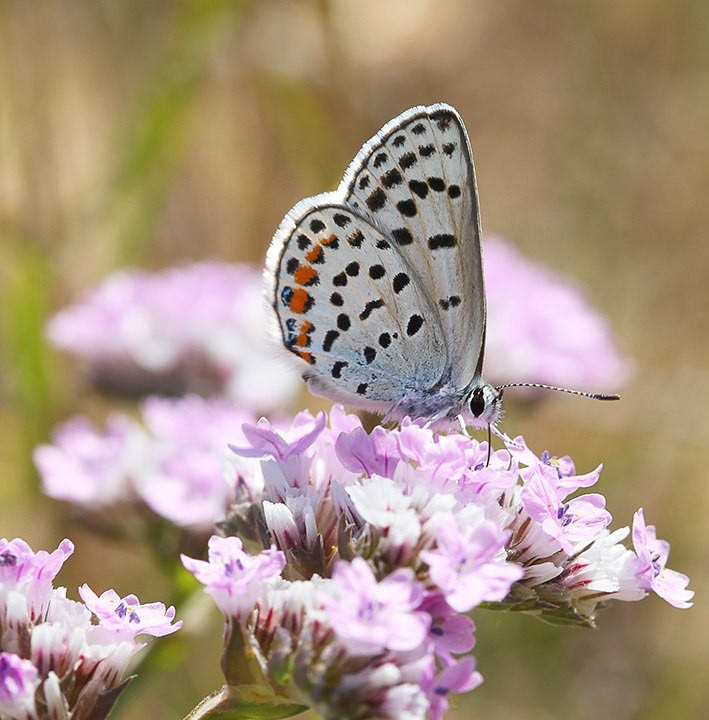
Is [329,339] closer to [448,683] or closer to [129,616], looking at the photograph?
[129,616]

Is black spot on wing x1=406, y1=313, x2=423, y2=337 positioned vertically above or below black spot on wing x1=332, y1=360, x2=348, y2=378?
above

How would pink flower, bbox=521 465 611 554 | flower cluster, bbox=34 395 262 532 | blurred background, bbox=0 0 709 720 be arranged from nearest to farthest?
pink flower, bbox=521 465 611 554 < flower cluster, bbox=34 395 262 532 < blurred background, bbox=0 0 709 720

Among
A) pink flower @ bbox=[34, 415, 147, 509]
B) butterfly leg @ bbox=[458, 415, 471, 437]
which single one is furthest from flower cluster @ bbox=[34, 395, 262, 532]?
butterfly leg @ bbox=[458, 415, 471, 437]

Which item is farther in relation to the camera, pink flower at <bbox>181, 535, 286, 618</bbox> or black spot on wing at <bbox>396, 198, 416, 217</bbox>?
black spot on wing at <bbox>396, 198, 416, 217</bbox>

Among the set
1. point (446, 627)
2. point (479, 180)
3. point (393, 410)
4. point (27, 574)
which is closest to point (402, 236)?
point (393, 410)

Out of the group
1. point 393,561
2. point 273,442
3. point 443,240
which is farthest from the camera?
point 443,240

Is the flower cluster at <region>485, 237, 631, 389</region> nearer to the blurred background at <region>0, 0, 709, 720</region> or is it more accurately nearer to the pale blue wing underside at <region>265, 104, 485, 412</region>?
the blurred background at <region>0, 0, 709, 720</region>

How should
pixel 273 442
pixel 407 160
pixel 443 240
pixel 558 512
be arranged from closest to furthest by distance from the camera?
pixel 558 512 → pixel 273 442 → pixel 407 160 → pixel 443 240
